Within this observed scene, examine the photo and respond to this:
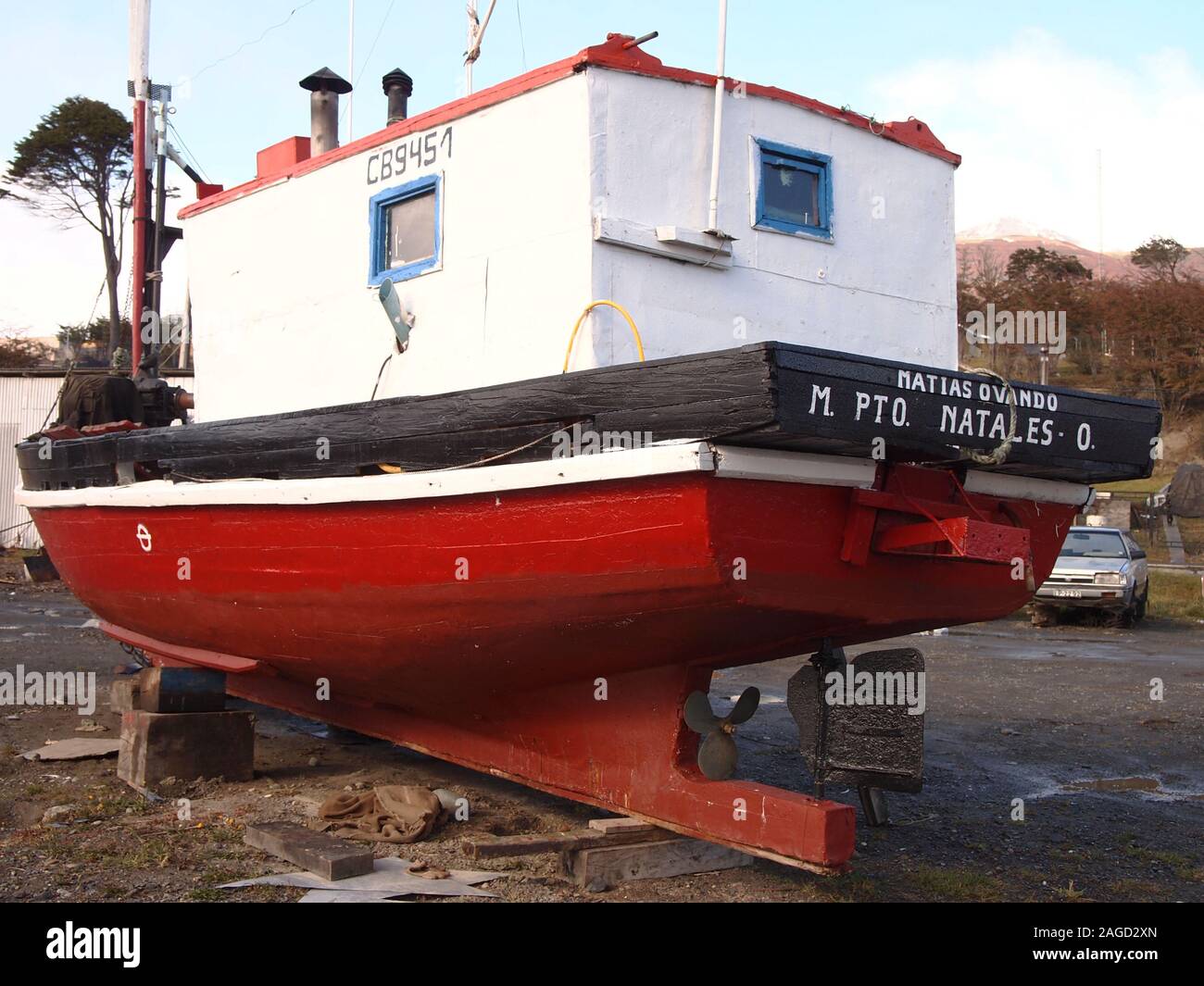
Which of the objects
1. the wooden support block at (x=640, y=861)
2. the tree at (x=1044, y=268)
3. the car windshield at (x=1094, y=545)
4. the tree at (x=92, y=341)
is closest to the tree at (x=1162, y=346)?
the tree at (x=1044, y=268)

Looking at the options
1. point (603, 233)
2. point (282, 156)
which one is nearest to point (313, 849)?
point (603, 233)

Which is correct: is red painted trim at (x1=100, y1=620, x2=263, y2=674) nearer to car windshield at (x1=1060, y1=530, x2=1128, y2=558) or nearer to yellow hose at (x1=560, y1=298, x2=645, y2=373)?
yellow hose at (x1=560, y1=298, x2=645, y2=373)

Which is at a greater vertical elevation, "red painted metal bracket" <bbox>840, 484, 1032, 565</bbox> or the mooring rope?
the mooring rope

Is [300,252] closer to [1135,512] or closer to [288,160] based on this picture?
[288,160]

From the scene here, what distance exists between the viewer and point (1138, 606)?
1662 centimetres

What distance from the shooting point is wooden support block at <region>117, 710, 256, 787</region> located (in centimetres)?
617

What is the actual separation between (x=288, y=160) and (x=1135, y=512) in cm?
2711

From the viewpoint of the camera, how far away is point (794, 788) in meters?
6.70

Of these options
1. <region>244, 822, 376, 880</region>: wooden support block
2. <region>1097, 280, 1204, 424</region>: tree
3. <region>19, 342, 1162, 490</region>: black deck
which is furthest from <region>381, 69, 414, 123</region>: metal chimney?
<region>1097, 280, 1204, 424</region>: tree

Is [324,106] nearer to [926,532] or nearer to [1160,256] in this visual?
[926,532]

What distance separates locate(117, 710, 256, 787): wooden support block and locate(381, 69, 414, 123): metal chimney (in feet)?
12.5

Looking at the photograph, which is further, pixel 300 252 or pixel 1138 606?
pixel 1138 606

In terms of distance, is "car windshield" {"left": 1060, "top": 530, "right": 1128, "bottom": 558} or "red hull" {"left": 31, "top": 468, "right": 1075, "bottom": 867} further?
"car windshield" {"left": 1060, "top": 530, "right": 1128, "bottom": 558}

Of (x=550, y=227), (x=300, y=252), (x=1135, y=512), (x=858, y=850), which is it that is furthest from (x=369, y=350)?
(x=1135, y=512)
